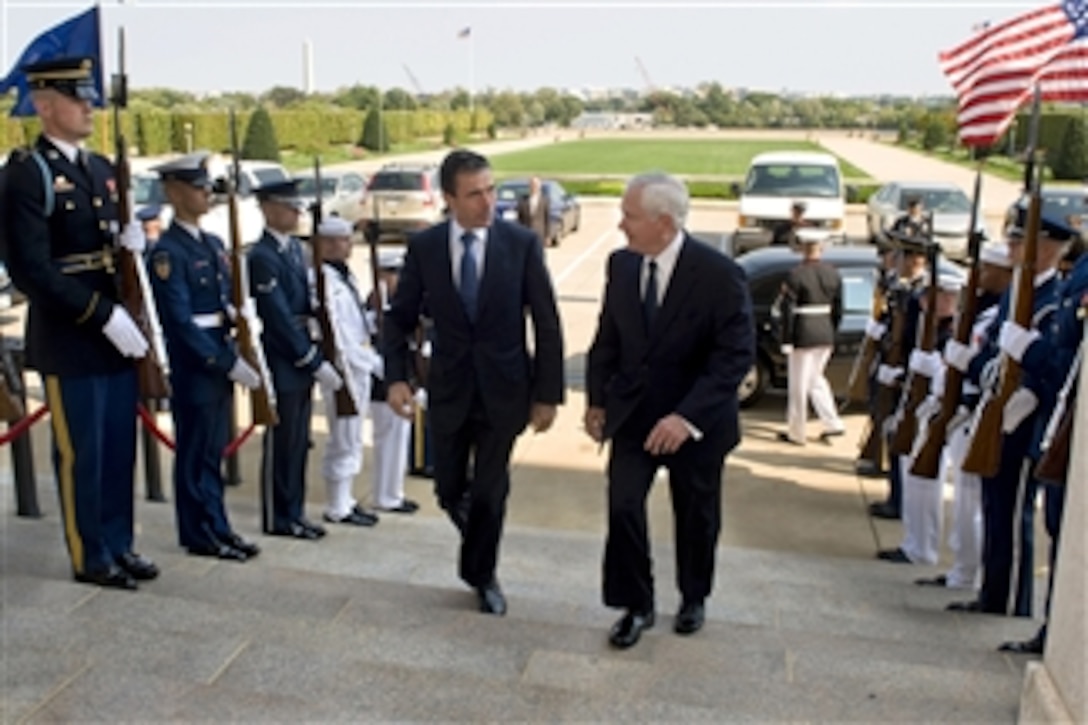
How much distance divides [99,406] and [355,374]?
2.23m

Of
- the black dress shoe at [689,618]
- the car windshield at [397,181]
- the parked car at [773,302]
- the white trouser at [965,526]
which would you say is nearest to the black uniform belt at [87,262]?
the black dress shoe at [689,618]

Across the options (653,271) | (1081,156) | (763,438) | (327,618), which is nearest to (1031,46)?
(763,438)

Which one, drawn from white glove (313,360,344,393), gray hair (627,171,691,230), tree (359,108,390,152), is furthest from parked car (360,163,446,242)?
tree (359,108,390,152)

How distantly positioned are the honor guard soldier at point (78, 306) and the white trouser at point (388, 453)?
7.57 feet

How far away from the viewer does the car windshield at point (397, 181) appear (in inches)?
855

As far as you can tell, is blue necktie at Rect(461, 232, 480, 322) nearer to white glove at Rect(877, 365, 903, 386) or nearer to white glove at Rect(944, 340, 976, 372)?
white glove at Rect(944, 340, 976, 372)

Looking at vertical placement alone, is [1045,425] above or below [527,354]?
below

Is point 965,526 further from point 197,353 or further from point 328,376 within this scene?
point 197,353

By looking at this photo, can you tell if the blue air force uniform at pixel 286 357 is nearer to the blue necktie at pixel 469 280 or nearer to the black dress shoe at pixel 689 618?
the blue necktie at pixel 469 280

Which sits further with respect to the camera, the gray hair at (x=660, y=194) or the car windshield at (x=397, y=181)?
the car windshield at (x=397, y=181)

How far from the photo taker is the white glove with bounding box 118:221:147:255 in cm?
438

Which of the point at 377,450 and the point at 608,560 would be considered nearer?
the point at 608,560

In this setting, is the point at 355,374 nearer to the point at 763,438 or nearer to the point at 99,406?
the point at 99,406

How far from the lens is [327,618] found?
400 cm
